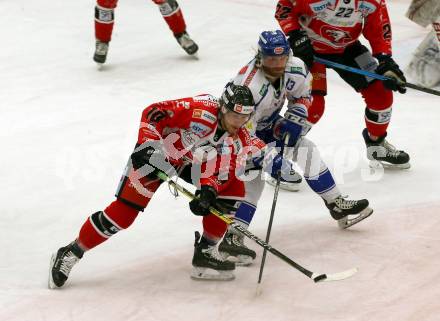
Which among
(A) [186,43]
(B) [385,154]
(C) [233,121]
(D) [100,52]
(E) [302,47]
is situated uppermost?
(C) [233,121]

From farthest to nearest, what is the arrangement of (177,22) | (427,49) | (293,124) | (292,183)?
(177,22) < (427,49) < (292,183) < (293,124)

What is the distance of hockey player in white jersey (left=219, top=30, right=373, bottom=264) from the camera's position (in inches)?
145

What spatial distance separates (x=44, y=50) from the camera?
23.5ft

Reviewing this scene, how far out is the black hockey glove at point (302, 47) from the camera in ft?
14.1

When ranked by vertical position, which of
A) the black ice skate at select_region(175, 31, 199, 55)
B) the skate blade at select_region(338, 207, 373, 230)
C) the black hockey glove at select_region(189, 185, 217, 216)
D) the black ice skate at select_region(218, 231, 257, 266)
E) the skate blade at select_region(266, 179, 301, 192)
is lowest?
the black ice skate at select_region(175, 31, 199, 55)

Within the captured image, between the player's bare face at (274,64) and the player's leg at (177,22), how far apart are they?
3.06 m

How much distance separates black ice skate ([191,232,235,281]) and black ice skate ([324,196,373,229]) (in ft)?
2.33

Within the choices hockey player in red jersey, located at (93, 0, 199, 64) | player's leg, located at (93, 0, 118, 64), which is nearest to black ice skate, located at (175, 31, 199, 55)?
hockey player in red jersey, located at (93, 0, 199, 64)

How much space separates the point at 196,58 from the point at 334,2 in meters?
2.66

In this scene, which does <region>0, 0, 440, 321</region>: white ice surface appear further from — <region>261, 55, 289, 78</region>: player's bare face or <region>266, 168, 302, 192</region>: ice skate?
<region>261, 55, 289, 78</region>: player's bare face

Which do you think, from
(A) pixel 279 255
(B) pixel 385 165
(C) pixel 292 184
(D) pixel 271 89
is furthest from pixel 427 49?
(A) pixel 279 255

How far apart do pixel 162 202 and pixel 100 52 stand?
2.55m

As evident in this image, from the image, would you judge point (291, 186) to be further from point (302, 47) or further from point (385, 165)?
point (302, 47)

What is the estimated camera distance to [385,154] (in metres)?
4.79
